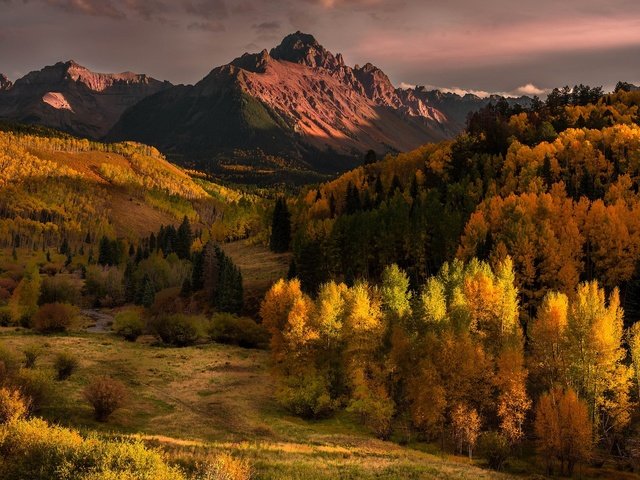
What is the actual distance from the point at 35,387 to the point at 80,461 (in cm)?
3061

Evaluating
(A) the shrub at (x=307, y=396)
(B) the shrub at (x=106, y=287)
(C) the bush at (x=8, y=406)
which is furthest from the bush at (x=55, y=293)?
(C) the bush at (x=8, y=406)

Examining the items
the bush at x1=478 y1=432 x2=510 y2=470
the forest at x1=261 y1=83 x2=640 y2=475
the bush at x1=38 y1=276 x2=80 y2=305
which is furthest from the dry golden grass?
the bush at x1=38 y1=276 x2=80 y2=305

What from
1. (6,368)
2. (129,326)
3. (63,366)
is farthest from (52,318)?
(6,368)

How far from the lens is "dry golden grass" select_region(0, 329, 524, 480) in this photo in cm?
3762

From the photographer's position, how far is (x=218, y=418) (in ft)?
200

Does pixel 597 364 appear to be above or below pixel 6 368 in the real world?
above

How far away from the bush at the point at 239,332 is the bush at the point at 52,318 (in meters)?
29.5

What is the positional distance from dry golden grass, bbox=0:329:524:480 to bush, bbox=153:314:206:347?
4867 mm

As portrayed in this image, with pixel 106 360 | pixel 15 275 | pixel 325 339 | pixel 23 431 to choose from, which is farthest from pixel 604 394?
pixel 15 275

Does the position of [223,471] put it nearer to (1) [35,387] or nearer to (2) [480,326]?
(1) [35,387]

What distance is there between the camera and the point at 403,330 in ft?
230

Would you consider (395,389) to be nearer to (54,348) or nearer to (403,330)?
(403,330)

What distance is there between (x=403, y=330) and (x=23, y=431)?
169 ft

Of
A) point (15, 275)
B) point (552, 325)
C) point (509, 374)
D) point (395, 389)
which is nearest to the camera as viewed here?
point (509, 374)
